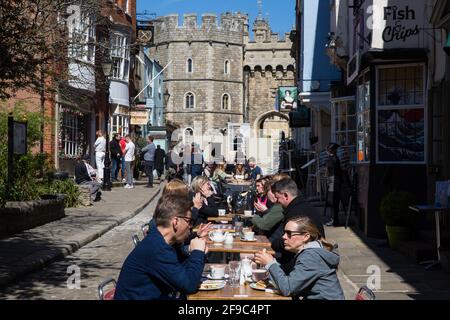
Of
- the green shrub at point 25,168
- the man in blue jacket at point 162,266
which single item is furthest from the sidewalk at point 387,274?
the green shrub at point 25,168

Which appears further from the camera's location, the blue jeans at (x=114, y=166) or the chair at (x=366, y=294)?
the blue jeans at (x=114, y=166)

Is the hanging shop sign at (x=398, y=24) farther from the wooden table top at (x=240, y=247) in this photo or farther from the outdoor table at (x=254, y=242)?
the wooden table top at (x=240, y=247)

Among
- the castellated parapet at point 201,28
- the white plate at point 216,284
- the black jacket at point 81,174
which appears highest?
the castellated parapet at point 201,28

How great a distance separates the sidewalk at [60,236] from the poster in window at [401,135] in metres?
5.70

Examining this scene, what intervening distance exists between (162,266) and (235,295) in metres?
0.68

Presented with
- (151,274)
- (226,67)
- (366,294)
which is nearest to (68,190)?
(151,274)

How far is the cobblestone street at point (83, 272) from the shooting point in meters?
8.34

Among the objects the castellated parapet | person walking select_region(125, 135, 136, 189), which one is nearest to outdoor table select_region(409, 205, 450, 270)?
person walking select_region(125, 135, 136, 189)

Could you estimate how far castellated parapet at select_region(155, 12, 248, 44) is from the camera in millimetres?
72000

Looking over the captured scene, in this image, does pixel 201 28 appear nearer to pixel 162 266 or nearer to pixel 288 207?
pixel 288 207

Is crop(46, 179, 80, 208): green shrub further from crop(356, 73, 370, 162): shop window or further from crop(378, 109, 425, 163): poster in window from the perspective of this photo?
crop(378, 109, 425, 163): poster in window

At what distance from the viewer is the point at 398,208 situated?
1190 cm

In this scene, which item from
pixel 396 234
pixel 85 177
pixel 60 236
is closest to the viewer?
pixel 396 234
